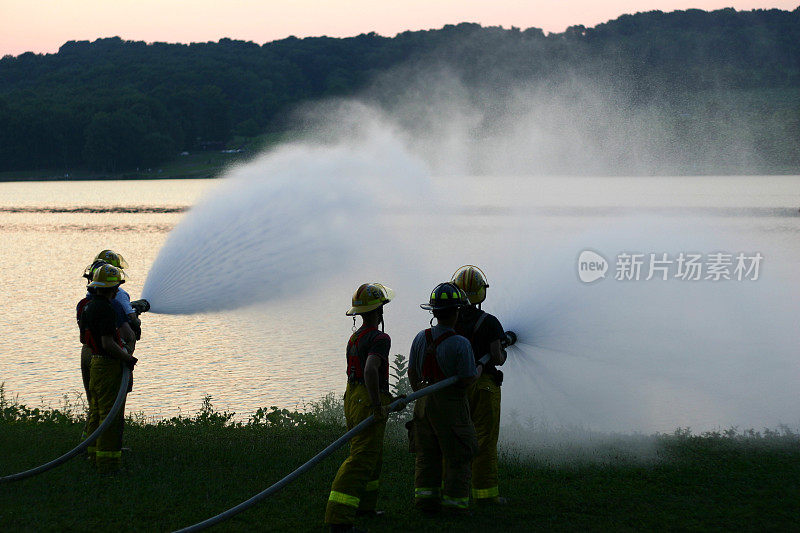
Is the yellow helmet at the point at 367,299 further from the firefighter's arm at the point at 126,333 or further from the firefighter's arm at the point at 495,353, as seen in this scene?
the firefighter's arm at the point at 126,333

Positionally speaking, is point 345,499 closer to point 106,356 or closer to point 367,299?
point 367,299

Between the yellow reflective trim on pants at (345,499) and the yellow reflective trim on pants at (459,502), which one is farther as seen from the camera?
the yellow reflective trim on pants at (459,502)

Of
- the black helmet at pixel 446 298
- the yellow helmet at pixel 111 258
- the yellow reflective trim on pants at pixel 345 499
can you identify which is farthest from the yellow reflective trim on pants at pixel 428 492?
the yellow helmet at pixel 111 258

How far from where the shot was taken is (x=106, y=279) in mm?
10453

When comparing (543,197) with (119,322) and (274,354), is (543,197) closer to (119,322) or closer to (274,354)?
(274,354)

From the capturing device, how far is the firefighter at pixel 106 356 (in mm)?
10422

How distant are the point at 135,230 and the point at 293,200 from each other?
50.1 metres

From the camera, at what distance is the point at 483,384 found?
942cm

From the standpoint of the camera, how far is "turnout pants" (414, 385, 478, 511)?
8812 millimetres

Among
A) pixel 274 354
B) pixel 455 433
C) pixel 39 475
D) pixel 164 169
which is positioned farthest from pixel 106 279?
pixel 164 169

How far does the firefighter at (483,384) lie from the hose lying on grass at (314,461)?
839 mm

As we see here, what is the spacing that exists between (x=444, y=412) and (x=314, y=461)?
4.83 feet

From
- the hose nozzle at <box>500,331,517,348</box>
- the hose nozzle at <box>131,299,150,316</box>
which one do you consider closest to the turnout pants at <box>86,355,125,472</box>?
the hose nozzle at <box>131,299,150,316</box>

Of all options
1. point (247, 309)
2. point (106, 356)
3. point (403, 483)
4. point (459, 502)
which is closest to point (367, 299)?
point (459, 502)
